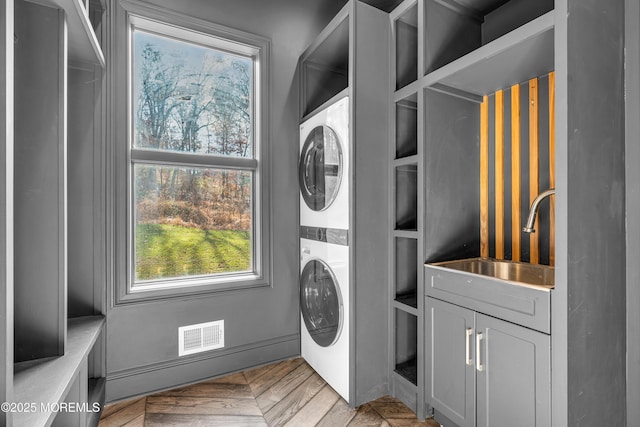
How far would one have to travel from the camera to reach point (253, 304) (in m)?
2.46

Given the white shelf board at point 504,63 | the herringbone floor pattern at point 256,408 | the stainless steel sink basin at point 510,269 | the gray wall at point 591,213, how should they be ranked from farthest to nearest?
the herringbone floor pattern at point 256,408, the stainless steel sink basin at point 510,269, the white shelf board at point 504,63, the gray wall at point 591,213

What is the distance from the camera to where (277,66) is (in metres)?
2.53

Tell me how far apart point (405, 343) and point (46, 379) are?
1.81m

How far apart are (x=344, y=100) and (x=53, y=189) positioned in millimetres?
1514

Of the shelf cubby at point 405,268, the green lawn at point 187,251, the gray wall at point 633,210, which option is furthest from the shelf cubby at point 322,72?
the gray wall at point 633,210

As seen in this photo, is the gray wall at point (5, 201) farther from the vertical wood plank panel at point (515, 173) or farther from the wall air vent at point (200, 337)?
the vertical wood plank panel at point (515, 173)

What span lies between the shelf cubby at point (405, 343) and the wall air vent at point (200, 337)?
1197mm

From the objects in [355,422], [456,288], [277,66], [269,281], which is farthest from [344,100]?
[355,422]

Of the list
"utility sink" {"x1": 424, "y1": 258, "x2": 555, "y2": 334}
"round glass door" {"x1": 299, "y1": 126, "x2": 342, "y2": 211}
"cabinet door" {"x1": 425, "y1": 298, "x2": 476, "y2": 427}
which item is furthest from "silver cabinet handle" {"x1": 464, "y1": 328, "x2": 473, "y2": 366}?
"round glass door" {"x1": 299, "y1": 126, "x2": 342, "y2": 211}

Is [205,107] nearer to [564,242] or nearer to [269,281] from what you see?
[269,281]

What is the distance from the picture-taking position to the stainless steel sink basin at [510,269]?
171 centimetres

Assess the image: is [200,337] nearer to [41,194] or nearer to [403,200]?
[41,194]

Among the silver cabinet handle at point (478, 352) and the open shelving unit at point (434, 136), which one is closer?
the silver cabinet handle at point (478, 352)

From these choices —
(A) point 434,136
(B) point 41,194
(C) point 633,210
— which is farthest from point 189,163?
(C) point 633,210
